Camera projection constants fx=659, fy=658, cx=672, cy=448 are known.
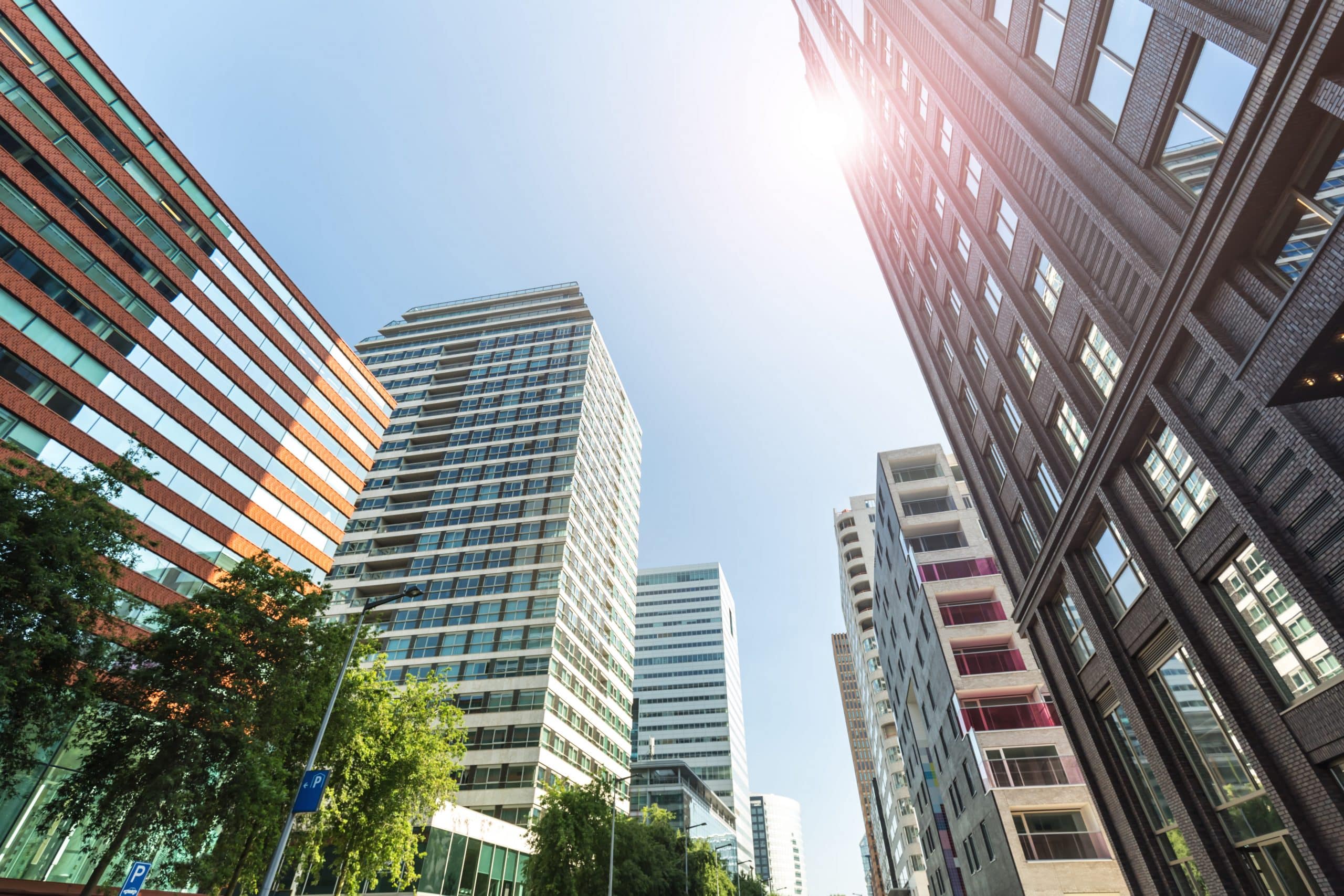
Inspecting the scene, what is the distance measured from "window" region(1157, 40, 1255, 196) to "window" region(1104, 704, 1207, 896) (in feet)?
48.5

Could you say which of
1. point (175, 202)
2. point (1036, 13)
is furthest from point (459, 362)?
point (1036, 13)

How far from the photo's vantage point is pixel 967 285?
27.2 m

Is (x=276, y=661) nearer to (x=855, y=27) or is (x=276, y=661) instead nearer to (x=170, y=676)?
(x=170, y=676)

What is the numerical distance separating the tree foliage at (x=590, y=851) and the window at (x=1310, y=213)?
39.5 meters

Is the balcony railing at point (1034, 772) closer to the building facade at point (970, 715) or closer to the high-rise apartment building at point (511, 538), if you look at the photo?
the building facade at point (970, 715)

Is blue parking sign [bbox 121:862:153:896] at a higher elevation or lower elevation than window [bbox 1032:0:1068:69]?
lower

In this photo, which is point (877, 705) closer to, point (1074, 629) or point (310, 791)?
point (1074, 629)

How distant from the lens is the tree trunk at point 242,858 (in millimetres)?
20828

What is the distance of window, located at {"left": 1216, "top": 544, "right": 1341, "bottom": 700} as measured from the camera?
12.4m

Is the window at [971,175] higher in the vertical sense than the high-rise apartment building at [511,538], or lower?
lower

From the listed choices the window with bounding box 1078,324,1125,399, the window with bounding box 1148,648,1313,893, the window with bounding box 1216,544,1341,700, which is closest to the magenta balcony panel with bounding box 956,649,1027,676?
the window with bounding box 1148,648,1313,893

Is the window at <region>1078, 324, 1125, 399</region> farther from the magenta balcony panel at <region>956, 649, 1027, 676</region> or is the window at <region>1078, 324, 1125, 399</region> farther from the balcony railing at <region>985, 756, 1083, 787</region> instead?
the magenta balcony panel at <region>956, 649, 1027, 676</region>

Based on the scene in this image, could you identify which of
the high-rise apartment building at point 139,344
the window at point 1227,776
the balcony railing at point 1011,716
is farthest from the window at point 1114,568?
the high-rise apartment building at point 139,344

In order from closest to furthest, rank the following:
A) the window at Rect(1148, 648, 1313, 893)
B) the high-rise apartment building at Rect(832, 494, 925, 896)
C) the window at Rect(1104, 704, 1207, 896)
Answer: the window at Rect(1148, 648, 1313, 893) < the window at Rect(1104, 704, 1207, 896) < the high-rise apartment building at Rect(832, 494, 925, 896)
